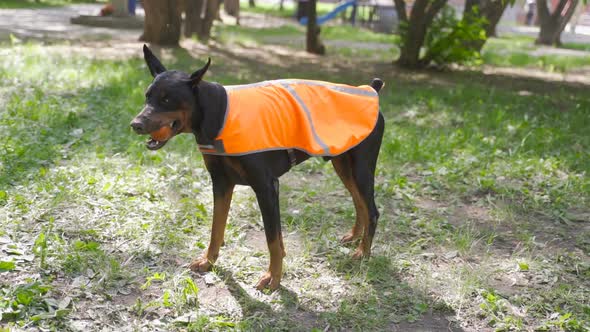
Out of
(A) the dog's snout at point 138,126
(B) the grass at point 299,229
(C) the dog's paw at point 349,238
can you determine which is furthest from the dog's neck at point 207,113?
(C) the dog's paw at point 349,238

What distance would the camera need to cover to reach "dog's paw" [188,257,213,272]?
173 inches

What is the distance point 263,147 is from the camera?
381 centimetres

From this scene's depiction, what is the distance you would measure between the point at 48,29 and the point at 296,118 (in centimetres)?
1432

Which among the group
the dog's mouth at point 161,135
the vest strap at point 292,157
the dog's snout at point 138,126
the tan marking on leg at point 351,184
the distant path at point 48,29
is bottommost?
the distant path at point 48,29

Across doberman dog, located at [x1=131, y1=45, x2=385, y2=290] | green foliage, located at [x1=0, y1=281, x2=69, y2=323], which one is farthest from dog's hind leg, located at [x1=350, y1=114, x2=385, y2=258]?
green foliage, located at [x1=0, y1=281, x2=69, y2=323]

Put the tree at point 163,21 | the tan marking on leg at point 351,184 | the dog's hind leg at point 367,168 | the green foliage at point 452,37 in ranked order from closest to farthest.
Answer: the dog's hind leg at point 367,168 < the tan marking on leg at point 351,184 < the green foliage at point 452,37 < the tree at point 163,21

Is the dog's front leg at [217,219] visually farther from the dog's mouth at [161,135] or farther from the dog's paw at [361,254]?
the dog's paw at [361,254]

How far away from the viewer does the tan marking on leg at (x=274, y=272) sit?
407 cm

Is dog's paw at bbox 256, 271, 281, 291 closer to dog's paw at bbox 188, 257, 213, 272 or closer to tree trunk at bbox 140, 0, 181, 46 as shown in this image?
dog's paw at bbox 188, 257, 213, 272

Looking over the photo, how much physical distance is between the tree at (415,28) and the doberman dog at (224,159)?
8.54 meters

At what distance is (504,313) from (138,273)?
2.49 meters

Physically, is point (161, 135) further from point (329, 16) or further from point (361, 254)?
point (329, 16)

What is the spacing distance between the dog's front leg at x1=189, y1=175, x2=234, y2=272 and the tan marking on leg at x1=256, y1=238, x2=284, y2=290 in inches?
16.9

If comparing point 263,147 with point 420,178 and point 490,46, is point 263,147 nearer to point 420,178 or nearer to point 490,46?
point 420,178
